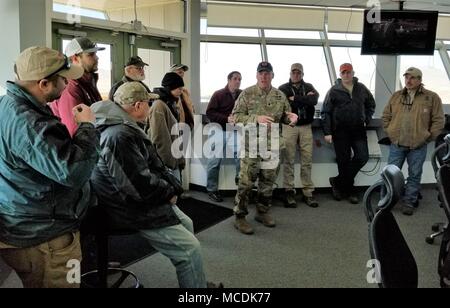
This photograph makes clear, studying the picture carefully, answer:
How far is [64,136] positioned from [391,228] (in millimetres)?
1271

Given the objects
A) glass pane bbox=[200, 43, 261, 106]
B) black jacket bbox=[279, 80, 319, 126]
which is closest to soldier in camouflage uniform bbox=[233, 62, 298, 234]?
black jacket bbox=[279, 80, 319, 126]

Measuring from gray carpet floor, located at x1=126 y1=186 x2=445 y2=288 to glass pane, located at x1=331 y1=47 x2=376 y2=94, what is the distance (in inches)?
83.5

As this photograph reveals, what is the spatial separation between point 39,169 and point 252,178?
2335mm

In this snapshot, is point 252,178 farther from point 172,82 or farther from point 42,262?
point 42,262

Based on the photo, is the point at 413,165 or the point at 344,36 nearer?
the point at 413,165

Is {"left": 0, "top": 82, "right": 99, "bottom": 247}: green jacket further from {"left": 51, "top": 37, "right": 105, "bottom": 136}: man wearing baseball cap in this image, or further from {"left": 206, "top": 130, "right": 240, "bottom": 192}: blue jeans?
{"left": 206, "top": 130, "right": 240, "bottom": 192}: blue jeans

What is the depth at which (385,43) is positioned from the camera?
5109 millimetres

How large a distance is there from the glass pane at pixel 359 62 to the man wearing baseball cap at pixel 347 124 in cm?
100

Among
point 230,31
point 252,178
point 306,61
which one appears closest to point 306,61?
point 306,61

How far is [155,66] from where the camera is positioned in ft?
15.8

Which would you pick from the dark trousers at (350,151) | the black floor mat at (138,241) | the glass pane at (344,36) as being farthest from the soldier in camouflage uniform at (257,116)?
the glass pane at (344,36)

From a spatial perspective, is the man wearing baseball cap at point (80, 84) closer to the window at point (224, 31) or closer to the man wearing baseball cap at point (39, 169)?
the man wearing baseball cap at point (39, 169)

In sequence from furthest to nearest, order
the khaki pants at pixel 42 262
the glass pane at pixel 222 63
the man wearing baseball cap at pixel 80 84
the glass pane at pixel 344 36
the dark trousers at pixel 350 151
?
1. the glass pane at pixel 344 36
2. the glass pane at pixel 222 63
3. the dark trousers at pixel 350 151
4. the man wearing baseball cap at pixel 80 84
5. the khaki pants at pixel 42 262

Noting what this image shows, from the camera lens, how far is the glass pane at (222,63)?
540 cm
